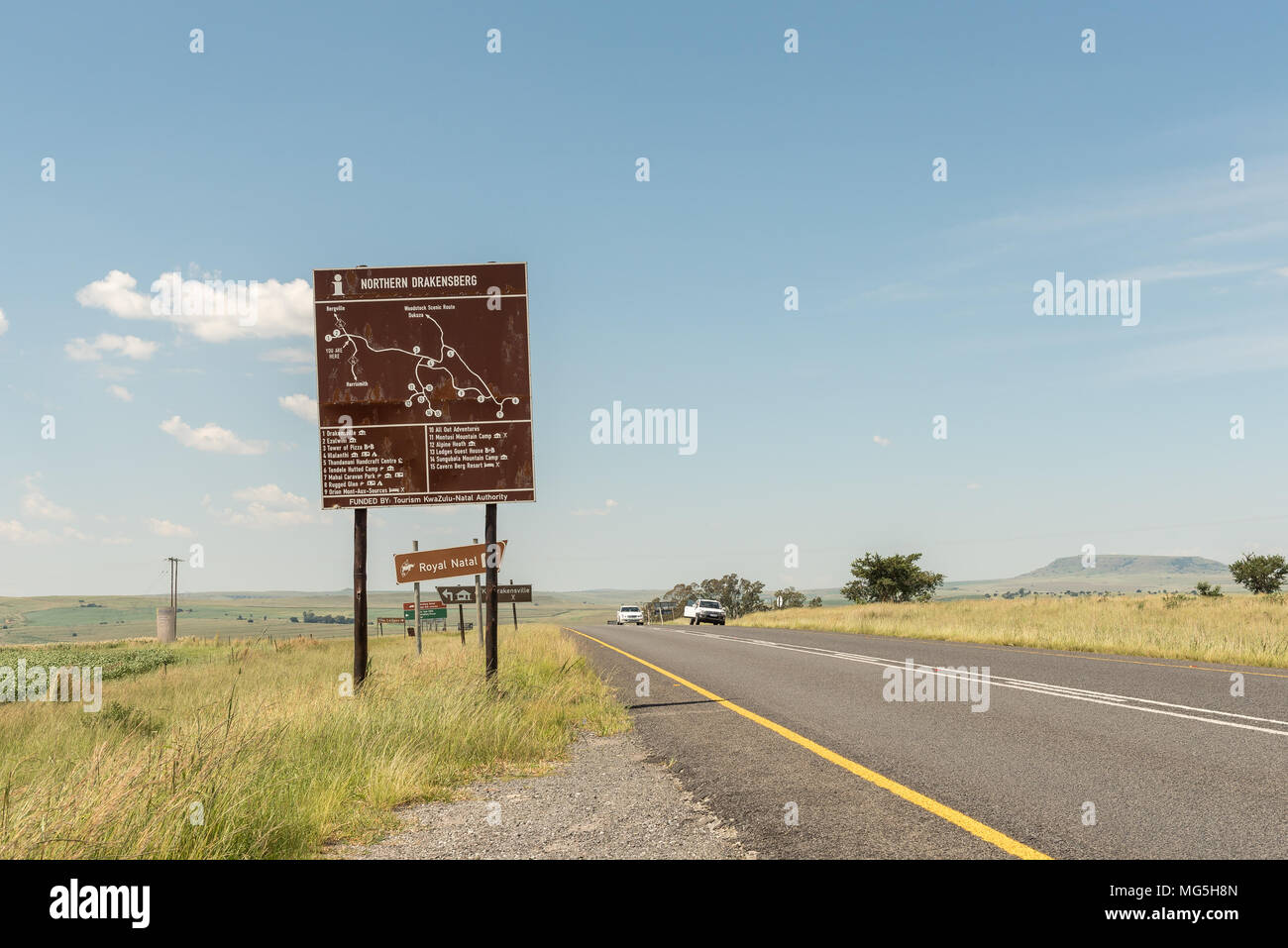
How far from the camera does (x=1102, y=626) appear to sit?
2289cm

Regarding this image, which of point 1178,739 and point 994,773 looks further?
point 1178,739

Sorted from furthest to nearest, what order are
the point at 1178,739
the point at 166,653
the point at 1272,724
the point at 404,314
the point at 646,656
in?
the point at 166,653 < the point at 646,656 < the point at 404,314 < the point at 1272,724 < the point at 1178,739

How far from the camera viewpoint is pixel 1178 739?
7688 millimetres

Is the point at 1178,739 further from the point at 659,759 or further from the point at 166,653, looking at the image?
the point at 166,653

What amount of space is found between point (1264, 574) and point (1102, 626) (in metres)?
55.2

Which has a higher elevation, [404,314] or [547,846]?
[404,314]

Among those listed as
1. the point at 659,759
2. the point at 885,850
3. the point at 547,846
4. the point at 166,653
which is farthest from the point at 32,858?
the point at 166,653

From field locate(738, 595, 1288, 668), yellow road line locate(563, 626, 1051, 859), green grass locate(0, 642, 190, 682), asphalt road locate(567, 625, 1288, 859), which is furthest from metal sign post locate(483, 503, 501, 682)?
green grass locate(0, 642, 190, 682)

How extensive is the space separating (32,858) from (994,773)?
6158mm

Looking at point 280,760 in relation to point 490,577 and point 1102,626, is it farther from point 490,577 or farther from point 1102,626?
point 1102,626

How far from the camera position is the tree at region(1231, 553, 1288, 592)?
6525cm

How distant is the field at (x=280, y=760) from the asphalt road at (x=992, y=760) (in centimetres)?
151

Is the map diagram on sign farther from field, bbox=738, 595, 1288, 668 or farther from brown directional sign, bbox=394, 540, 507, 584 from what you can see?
field, bbox=738, 595, 1288, 668

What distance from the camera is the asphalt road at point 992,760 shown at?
16.0ft
